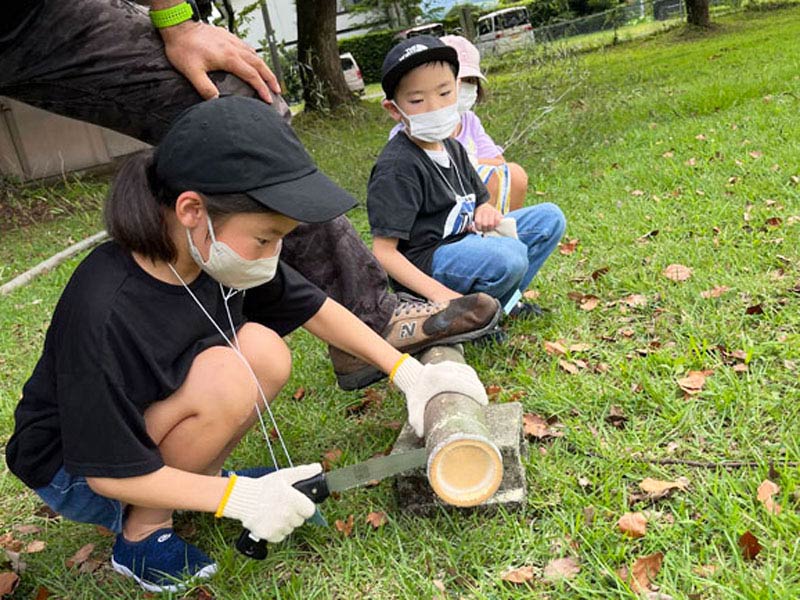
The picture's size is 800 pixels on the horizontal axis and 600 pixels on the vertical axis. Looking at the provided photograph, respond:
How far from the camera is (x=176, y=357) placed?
2.00 metres

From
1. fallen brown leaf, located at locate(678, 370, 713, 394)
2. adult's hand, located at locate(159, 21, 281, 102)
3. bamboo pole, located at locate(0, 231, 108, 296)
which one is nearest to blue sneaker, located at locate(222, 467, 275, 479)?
adult's hand, located at locate(159, 21, 281, 102)

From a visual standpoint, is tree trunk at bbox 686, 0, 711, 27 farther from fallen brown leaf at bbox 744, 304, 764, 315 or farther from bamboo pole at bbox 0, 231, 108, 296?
fallen brown leaf at bbox 744, 304, 764, 315

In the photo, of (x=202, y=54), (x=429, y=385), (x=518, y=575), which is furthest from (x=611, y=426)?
(x=202, y=54)

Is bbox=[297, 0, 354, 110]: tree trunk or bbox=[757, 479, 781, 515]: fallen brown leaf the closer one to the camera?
bbox=[757, 479, 781, 515]: fallen brown leaf

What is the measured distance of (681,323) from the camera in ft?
9.77

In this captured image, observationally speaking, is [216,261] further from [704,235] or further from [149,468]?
[704,235]

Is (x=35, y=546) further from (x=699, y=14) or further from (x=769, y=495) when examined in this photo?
(x=699, y=14)

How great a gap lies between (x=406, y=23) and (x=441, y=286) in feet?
103

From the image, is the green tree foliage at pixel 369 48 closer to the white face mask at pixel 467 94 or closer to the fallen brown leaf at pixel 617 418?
the white face mask at pixel 467 94

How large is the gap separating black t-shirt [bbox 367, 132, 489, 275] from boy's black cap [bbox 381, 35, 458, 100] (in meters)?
0.24

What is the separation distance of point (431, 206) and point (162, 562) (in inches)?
65.0

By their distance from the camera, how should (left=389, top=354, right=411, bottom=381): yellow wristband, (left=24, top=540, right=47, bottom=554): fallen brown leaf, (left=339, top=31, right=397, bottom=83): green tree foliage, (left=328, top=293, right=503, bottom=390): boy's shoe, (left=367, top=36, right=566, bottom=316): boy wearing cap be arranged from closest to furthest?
(left=389, top=354, right=411, bottom=381): yellow wristband → (left=24, top=540, right=47, bottom=554): fallen brown leaf → (left=328, top=293, right=503, bottom=390): boy's shoe → (left=367, top=36, right=566, bottom=316): boy wearing cap → (left=339, top=31, right=397, bottom=83): green tree foliage

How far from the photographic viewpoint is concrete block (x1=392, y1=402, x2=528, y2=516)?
2.03 m

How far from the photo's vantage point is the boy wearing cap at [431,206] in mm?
2998
